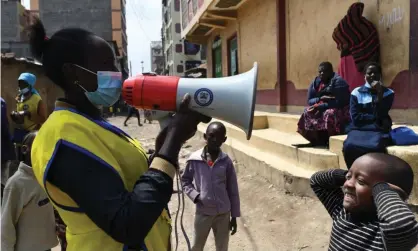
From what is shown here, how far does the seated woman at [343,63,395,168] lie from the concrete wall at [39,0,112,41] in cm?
4441

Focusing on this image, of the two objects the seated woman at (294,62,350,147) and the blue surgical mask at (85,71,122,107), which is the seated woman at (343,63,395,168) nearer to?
the seated woman at (294,62,350,147)

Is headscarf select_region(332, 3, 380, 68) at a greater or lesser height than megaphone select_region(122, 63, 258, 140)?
greater

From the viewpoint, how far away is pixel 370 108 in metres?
3.90

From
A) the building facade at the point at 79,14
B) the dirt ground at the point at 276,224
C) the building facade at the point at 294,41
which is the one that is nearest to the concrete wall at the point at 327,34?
the building facade at the point at 294,41

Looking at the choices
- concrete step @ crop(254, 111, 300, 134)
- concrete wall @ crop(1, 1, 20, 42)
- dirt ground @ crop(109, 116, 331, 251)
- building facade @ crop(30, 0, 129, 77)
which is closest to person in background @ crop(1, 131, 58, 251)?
dirt ground @ crop(109, 116, 331, 251)

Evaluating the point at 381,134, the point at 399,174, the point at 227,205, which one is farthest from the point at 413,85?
the point at 399,174

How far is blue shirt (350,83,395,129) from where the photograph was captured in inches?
151

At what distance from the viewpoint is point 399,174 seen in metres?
1.42

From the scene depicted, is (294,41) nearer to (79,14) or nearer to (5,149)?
(5,149)

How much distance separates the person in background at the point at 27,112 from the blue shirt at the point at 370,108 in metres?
3.71

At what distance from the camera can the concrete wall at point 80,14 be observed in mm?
45312

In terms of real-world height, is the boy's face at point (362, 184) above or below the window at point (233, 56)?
below

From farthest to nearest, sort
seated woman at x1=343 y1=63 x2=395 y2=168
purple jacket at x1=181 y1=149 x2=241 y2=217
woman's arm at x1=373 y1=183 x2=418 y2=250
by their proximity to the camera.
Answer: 1. seated woman at x1=343 y1=63 x2=395 y2=168
2. purple jacket at x1=181 y1=149 x2=241 y2=217
3. woman's arm at x1=373 y1=183 x2=418 y2=250

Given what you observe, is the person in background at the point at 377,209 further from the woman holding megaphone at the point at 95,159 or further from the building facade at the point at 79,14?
the building facade at the point at 79,14
